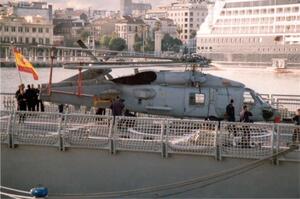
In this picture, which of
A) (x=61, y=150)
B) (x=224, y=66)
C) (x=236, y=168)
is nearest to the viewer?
(x=236, y=168)

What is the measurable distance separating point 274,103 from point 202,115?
3.66 meters

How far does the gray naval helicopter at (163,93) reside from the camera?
15.9 metres

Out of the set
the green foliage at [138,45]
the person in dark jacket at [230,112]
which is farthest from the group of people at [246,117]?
the green foliage at [138,45]

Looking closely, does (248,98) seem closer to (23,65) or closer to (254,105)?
(254,105)

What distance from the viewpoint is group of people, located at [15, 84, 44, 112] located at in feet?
51.4

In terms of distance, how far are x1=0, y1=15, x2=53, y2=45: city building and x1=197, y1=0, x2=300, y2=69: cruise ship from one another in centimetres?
4642

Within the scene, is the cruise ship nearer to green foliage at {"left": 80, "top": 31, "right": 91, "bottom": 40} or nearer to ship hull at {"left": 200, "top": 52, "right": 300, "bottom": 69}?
ship hull at {"left": 200, "top": 52, "right": 300, "bottom": 69}

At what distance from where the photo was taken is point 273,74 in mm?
88000

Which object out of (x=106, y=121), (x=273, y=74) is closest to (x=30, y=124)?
(x=106, y=121)

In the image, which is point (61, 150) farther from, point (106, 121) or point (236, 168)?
point (236, 168)

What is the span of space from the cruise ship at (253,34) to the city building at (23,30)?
46.4m

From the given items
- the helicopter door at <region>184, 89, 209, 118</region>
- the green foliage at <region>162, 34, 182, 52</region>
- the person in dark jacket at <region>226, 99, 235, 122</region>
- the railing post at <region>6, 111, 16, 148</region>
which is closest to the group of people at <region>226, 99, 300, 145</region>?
the person in dark jacket at <region>226, 99, 235, 122</region>

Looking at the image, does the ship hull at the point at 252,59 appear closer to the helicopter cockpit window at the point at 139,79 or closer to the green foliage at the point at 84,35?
the helicopter cockpit window at the point at 139,79

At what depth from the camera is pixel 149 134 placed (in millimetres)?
12273
